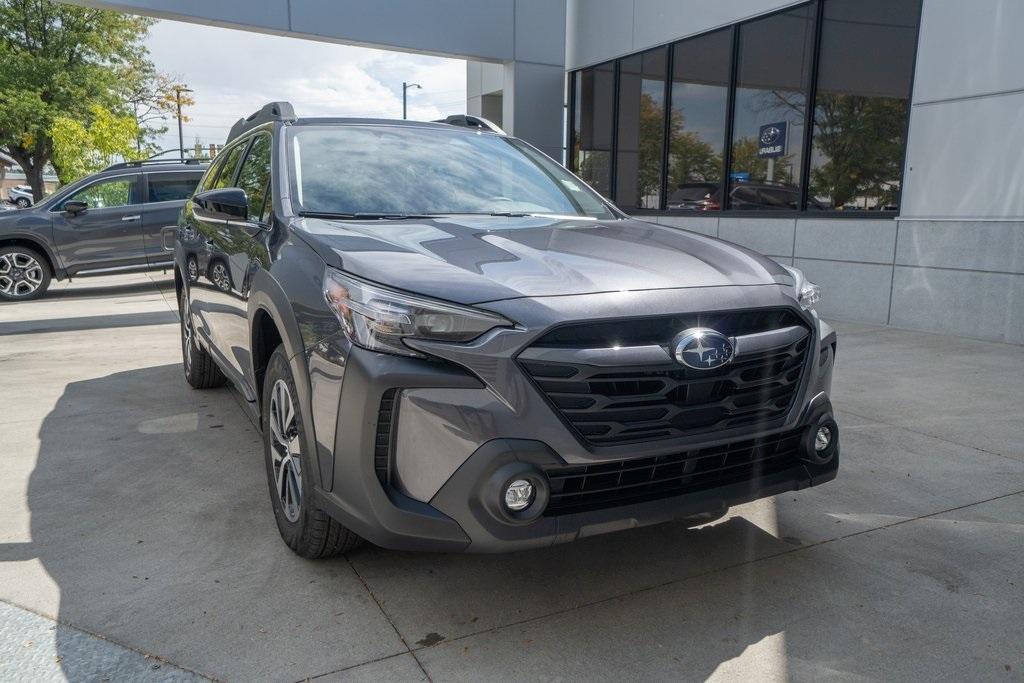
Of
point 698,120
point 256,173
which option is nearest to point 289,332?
point 256,173

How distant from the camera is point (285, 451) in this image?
3.03 meters

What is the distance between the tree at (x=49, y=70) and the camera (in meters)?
27.5

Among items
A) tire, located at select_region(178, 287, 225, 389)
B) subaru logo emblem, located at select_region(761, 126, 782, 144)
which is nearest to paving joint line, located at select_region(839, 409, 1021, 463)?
tire, located at select_region(178, 287, 225, 389)

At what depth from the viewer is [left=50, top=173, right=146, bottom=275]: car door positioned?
1161 cm

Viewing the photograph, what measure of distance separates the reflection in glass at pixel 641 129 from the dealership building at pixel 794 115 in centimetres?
3

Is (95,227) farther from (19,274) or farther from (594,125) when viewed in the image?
(594,125)

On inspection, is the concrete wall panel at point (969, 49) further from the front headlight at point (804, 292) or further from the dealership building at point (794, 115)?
the front headlight at point (804, 292)

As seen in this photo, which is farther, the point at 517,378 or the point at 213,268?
the point at 213,268

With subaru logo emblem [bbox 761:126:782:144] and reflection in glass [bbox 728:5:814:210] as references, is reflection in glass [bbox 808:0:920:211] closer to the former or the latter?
reflection in glass [bbox 728:5:814:210]

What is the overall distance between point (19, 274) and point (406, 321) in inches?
449

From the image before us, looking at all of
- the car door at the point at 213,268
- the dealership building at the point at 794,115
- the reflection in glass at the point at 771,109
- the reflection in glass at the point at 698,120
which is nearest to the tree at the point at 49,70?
the dealership building at the point at 794,115

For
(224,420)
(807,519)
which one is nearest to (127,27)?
(224,420)

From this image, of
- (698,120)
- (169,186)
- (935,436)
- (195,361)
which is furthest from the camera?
(169,186)

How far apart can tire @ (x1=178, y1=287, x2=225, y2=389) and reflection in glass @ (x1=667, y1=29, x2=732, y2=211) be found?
24.7 ft
